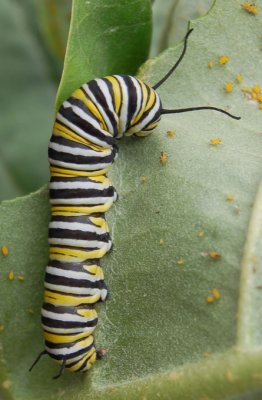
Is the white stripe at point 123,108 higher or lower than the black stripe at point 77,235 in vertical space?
higher

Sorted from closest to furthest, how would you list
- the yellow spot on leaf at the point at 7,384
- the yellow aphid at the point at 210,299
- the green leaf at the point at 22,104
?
the yellow aphid at the point at 210,299 < the yellow spot on leaf at the point at 7,384 < the green leaf at the point at 22,104

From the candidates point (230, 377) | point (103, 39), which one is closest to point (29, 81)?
point (103, 39)

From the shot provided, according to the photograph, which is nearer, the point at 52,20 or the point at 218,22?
the point at 218,22

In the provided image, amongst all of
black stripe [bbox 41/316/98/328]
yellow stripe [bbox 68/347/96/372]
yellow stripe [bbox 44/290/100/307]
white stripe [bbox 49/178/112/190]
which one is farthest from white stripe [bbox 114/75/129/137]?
yellow stripe [bbox 68/347/96/372]

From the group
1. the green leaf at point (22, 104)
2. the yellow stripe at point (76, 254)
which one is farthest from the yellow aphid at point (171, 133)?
the green leaf at point (22, 104)

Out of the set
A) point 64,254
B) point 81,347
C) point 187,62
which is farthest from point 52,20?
point 81,347

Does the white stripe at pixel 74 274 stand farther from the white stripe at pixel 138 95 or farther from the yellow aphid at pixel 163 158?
the white stripe at pixel 138 95

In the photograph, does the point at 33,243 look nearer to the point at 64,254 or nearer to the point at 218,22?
the point at 64,254
